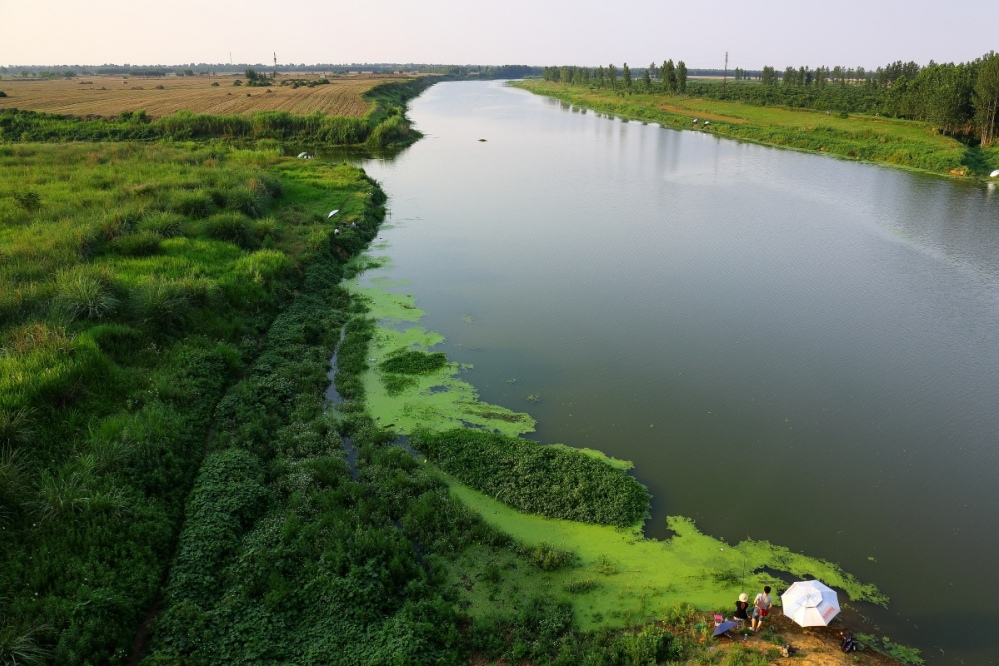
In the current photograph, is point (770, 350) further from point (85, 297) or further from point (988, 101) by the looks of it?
point (988, 101)

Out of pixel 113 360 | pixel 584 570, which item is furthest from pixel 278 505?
pixel 113 360

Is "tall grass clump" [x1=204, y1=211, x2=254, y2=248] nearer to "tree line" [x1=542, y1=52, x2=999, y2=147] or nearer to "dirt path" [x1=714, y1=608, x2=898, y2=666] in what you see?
"dirt path" [x1=714, y1=608, x2=898, y2=666]

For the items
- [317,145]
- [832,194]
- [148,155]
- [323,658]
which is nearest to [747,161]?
[832,194]

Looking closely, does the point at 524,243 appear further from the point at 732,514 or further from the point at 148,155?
the point at 148,155

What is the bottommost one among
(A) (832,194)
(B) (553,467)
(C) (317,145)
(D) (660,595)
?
(D) (660,595)

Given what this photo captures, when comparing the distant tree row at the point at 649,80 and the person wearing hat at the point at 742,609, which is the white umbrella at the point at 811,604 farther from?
the distant tree row at the point at 649,80
